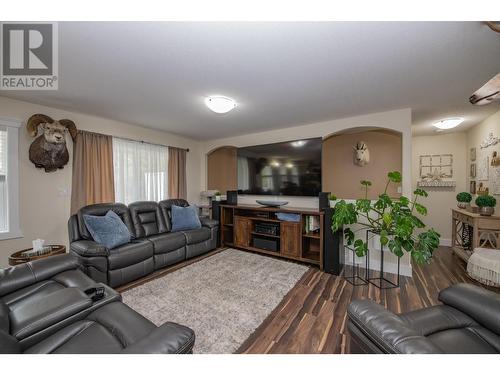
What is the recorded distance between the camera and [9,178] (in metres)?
2.49

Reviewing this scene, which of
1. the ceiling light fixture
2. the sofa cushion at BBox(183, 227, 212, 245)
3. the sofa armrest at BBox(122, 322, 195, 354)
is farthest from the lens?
the ceiling light fixture

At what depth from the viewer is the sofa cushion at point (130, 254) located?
7.71 feet

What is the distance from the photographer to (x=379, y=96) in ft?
7.83

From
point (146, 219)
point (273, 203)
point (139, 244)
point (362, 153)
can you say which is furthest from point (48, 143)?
point (362, 153)

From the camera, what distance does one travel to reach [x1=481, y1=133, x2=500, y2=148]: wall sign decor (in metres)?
2.87

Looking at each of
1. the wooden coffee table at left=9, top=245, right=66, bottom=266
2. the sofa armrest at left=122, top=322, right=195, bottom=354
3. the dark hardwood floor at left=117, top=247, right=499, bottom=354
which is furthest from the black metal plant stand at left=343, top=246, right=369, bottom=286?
the wooden coffee table at left=9, top=245, right=66, bottom=266

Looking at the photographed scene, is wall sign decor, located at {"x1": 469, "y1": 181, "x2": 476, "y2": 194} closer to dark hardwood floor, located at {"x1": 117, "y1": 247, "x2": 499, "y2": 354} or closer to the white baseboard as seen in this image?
the white baseboard

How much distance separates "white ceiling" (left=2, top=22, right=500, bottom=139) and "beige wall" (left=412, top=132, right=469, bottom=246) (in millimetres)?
1241

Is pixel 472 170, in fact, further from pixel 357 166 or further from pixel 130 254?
pixel 130 254

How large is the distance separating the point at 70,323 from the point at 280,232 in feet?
8.88

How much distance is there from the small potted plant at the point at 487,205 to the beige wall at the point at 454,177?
4.07ft

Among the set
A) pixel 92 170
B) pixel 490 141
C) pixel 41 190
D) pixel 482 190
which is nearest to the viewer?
pixel 41 190

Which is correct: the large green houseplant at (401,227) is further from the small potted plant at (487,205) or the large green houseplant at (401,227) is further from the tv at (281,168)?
the small potted plant at (487,205)

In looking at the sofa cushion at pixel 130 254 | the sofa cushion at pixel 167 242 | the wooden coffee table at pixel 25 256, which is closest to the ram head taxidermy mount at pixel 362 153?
the sofa cushion at pixel 167 242
